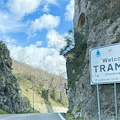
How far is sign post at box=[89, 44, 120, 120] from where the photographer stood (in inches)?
366

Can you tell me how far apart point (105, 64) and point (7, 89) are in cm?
3057

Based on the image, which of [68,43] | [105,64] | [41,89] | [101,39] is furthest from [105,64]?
[41,89]

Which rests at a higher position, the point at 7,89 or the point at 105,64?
the point at 105,64

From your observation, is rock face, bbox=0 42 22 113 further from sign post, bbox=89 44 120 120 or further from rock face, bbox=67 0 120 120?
sign post, bbox=89 44 120 120

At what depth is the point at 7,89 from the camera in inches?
1494

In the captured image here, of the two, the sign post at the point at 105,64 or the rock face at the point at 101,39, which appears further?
the rock face at the point at 101,39

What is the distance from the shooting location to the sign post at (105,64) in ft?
30.5

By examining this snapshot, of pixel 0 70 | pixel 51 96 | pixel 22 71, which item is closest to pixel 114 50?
pixel 0 70

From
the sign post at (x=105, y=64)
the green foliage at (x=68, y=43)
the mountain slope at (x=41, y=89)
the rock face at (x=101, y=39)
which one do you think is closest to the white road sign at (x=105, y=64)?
the sign post at (x=105, y=64)

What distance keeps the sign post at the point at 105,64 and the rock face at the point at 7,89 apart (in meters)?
26.4

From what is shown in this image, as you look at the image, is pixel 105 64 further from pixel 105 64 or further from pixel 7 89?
pixel 7 89

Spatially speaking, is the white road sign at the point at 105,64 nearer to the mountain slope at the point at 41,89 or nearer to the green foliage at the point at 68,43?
the green foliage at the point at 68,43

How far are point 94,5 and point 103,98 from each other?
24.5 feet

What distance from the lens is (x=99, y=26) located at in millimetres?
13445
